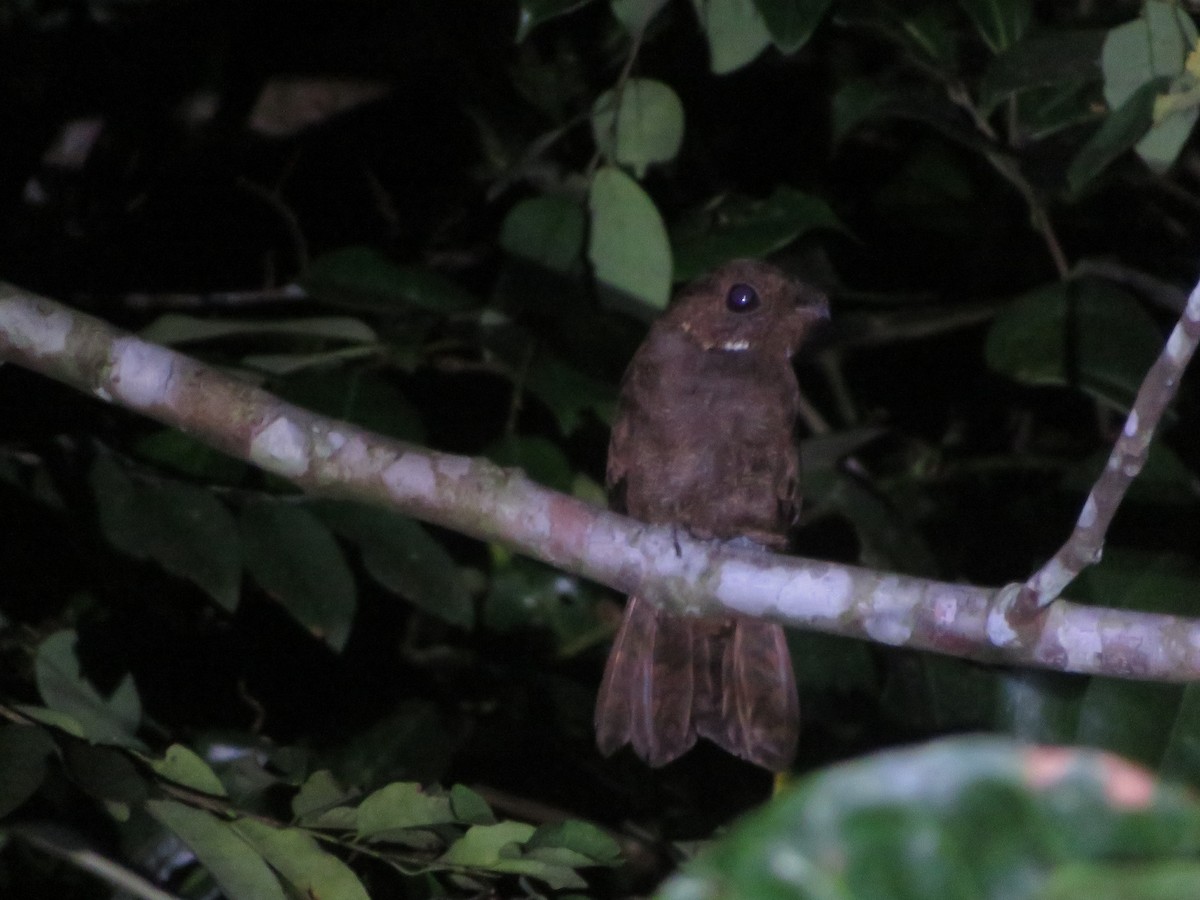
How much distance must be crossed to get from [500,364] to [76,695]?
4.85ft

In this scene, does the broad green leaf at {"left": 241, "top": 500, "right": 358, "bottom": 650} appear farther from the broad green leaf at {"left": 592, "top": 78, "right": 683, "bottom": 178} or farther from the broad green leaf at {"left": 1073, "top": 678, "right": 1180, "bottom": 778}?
the broad green leaf at {"left": 1073, "top": 678, "right": 1180, "bottom": 778}

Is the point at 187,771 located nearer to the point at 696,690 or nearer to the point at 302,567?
the point at 302,567

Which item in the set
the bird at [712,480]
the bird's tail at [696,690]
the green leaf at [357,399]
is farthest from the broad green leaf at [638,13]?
the bird's tail at [696,690]

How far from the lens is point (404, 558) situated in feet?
11.6

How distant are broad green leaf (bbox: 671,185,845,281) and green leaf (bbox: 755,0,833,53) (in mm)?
746

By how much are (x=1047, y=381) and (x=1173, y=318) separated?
1449 mm

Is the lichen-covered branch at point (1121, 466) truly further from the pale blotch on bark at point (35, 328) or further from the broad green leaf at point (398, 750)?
the broad green leaf at point (398, 750)

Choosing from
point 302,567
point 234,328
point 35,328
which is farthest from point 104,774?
point 234,328

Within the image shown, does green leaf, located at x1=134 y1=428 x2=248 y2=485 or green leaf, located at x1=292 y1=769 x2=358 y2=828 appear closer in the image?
green leaf, located at x1=292 y1=769 x2=358 y2=828

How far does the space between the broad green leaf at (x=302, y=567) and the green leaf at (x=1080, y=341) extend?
1767mm

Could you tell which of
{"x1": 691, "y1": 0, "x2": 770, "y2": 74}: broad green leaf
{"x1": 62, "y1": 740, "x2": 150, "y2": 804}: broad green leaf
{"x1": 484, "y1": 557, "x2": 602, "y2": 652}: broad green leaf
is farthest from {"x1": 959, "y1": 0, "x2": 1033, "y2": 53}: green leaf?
{"x1": 62, "y1": 740, "x2": 150, "y2": 804}: broad green leaf

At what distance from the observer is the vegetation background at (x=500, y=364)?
284cm

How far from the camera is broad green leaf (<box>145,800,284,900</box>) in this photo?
2203 mm

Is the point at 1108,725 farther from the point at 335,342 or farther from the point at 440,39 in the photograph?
the point at 440,39
